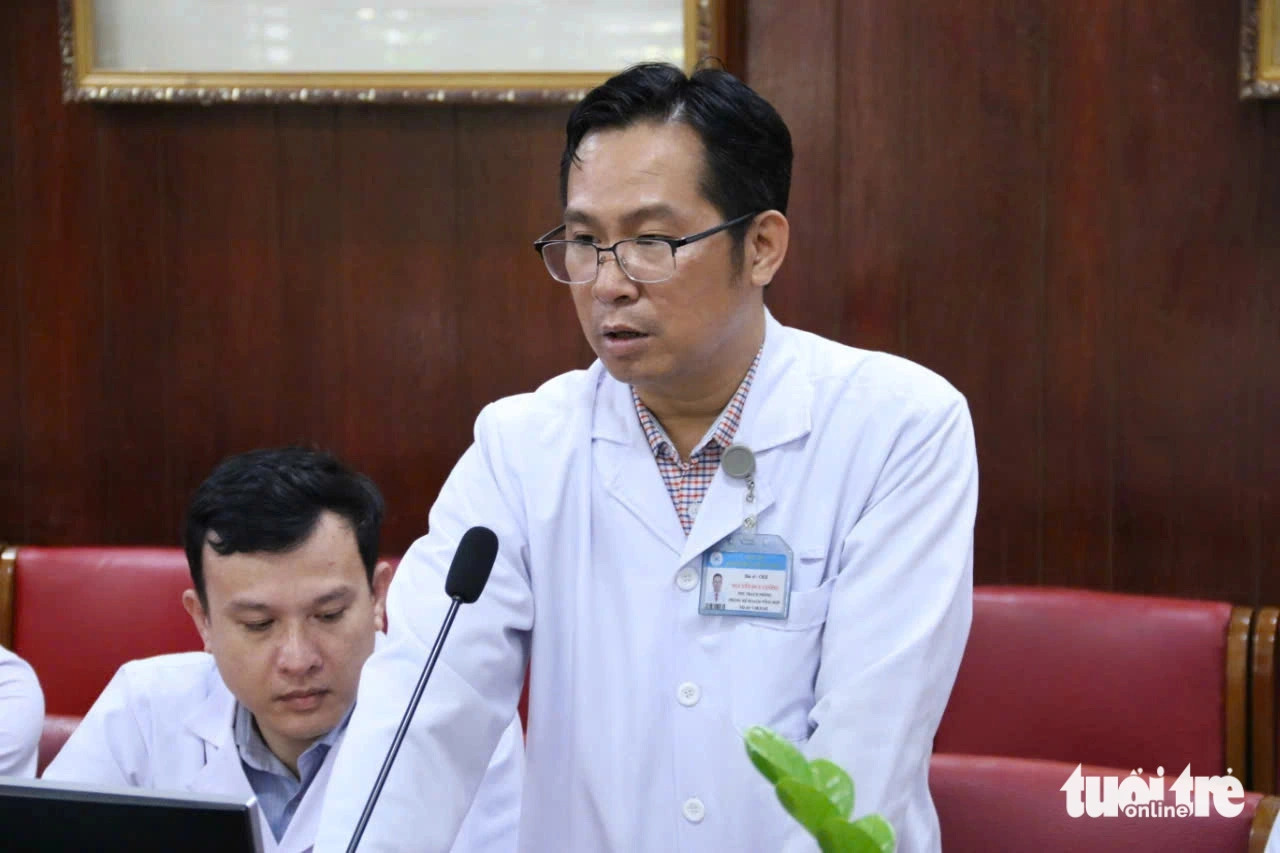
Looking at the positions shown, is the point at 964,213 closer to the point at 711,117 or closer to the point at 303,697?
the point at 711,117

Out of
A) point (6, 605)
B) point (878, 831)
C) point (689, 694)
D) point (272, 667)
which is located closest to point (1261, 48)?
point (689, 694)

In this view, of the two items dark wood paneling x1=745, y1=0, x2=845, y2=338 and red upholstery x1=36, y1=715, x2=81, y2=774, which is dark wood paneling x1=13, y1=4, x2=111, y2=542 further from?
dark wood paneling x1=745, y1=0, x2=845, y2=338

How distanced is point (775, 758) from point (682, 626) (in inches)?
34.0

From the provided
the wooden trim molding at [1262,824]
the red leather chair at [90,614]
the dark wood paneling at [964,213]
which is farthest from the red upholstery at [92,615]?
the wooden trim molding at [1262,824]

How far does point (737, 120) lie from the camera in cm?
160

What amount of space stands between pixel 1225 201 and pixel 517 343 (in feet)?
4.25

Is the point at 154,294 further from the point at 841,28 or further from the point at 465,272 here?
the point at 841,28

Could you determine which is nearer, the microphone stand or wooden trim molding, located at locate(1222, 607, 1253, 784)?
the microphone stand

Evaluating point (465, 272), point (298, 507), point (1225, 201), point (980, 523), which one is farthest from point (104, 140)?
point (1225, 201)

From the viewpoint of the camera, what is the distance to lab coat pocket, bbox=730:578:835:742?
5.05 feet

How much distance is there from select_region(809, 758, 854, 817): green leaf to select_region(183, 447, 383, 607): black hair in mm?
1287

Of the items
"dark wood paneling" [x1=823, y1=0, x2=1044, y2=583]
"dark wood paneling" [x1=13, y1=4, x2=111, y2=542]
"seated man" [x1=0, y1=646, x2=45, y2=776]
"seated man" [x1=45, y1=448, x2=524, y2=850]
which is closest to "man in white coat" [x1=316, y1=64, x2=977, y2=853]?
"seated man" [x1=45, y1=448, x2=524, y2=850]

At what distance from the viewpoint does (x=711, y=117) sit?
1.59 meters

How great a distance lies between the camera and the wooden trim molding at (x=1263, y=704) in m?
2.22
